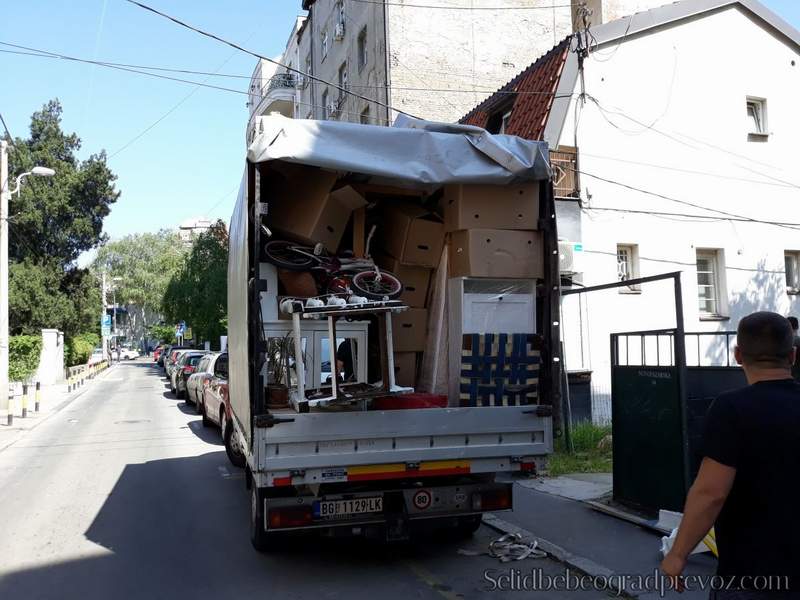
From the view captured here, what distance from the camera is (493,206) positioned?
568 centimetres

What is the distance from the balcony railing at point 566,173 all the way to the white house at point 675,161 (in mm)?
27

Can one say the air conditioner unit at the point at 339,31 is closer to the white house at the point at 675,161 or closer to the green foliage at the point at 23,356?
the white house at the point at 675,161

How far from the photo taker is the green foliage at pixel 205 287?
3484 cm

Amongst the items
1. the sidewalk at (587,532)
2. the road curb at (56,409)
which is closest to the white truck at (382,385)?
the sidewalk at (587,532)

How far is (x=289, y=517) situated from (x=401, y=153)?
9.45 ft

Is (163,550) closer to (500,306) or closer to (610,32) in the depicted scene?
(500,306)

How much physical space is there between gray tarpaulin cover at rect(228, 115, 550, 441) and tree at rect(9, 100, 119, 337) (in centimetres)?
2841

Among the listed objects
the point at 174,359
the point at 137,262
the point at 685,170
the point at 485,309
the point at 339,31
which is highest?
the point at 339,31

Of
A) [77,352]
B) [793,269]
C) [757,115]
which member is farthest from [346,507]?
[77,352]

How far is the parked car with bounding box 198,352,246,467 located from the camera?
9.86m

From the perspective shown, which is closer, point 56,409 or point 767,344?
point 767,344

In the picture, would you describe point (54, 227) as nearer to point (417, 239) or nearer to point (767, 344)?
point (417, 239)

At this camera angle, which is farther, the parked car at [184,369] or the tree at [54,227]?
the tree at [54,227]

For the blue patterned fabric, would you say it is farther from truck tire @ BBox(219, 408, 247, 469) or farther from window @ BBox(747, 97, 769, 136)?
window @ BBox(747, 97, 769, 136)
